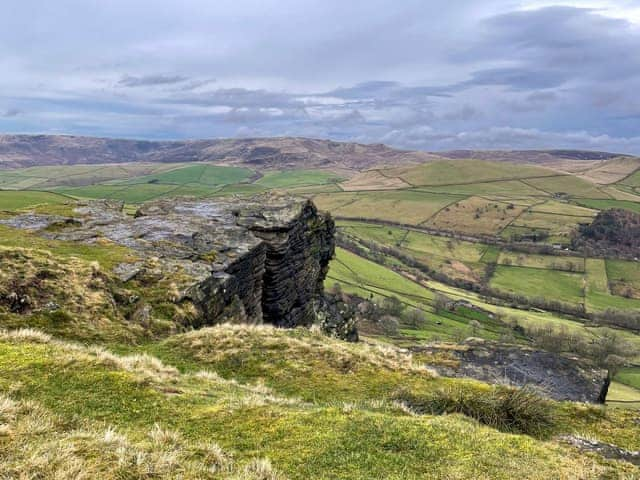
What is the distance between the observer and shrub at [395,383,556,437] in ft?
48.9

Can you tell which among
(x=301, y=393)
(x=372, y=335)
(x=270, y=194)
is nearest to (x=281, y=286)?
(x=270, y=194)

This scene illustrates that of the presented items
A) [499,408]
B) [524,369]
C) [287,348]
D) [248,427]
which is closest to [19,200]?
[287,348]

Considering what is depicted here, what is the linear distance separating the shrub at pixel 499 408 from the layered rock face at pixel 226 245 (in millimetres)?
18019

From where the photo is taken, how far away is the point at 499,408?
15414 millimetres

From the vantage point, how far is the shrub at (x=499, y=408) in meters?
14.9

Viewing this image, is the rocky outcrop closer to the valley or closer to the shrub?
the valley

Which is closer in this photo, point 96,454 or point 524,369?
point 96,454

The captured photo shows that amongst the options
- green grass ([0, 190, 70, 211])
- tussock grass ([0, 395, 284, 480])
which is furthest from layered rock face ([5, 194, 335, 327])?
green grass ([0, 190, 70, 211])

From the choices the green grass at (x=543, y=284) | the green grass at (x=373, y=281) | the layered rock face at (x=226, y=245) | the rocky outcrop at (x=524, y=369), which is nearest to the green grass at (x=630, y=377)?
the green grass at (x=373, y=281)

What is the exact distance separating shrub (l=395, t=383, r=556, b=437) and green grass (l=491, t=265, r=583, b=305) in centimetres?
17895

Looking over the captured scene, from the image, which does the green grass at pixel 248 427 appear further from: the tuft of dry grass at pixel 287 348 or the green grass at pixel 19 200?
the green grass at pixel 19 200

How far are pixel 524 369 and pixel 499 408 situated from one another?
13.4 metres

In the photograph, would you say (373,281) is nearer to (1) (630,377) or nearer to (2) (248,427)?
(1) (630,377)

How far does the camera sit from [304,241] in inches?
2013
